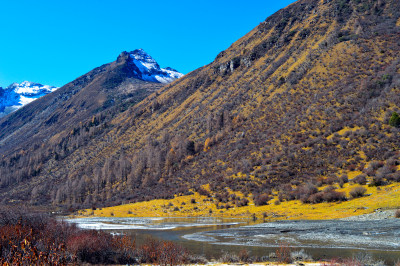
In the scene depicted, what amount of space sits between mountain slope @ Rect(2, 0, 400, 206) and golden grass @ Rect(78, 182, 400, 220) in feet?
11.9

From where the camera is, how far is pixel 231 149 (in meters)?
76.1

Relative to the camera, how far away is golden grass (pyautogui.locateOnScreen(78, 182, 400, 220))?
1260 inches

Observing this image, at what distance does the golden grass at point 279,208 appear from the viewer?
3200 cm

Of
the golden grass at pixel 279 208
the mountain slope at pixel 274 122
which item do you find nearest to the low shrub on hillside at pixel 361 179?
the golden grass at pixel 279 208

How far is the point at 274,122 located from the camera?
73500 millimetres

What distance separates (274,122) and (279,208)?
110 ft

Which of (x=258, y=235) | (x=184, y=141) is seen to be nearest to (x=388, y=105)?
(x=258, y=235)

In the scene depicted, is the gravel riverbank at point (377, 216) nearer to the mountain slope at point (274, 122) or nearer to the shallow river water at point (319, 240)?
the shallow river water at point (319, 240)

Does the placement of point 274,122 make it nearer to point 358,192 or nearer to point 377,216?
point 358,192

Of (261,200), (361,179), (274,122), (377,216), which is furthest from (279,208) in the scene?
(274,122)

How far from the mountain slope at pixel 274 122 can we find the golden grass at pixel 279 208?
3641mm

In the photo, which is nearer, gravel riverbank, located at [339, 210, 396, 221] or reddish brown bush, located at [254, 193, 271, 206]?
gravel riverbank, located at [339, 210, 396, 221]

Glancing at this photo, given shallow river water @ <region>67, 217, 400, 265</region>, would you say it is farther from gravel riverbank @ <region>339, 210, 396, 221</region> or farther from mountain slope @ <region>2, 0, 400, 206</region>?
mountain slope @ <region>2, 0, 400, 206</region>

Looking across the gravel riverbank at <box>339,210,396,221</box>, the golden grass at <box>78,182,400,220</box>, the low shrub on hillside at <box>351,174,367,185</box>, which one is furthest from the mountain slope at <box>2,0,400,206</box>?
the gravel riverbank at <box>339,210,396,221</box>
